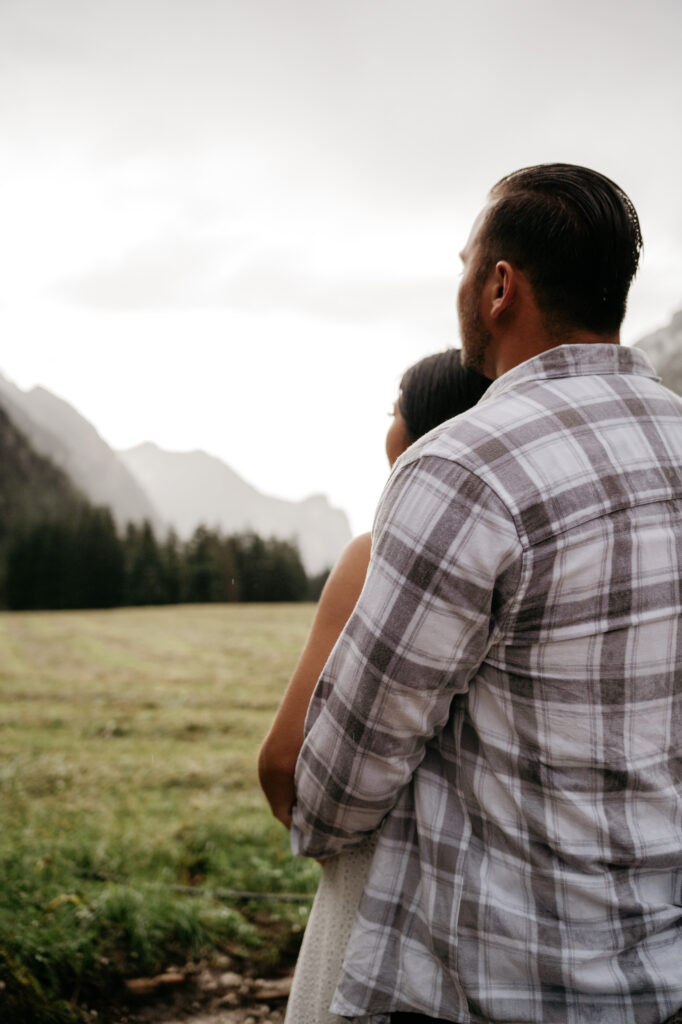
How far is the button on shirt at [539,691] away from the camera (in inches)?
28.5

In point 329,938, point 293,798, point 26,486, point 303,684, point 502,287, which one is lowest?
point 329,938

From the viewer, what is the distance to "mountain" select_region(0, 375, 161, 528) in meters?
4.61

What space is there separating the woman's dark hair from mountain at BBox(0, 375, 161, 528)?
367 centimetres

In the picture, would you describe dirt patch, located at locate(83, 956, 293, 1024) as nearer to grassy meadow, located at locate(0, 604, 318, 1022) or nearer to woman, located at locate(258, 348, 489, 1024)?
grassy meadow, located at locate(0, 604, 318, 1022)

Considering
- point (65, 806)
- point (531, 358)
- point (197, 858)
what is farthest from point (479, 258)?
point (65, 806)

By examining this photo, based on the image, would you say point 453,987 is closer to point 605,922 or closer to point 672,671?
point 605,922

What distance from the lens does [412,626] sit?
0.73 meters

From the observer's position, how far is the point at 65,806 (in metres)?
3.37

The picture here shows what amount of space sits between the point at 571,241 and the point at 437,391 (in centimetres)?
49

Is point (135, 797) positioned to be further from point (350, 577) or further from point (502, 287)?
point (502, 287)

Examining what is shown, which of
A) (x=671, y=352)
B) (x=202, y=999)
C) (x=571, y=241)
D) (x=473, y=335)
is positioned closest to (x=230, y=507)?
(x=671, y=352)

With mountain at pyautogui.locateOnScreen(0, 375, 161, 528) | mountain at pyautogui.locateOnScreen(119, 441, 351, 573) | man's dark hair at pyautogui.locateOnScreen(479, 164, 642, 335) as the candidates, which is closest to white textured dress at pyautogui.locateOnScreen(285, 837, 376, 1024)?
man's dark hair at pyautogui.locateOnScreen(479, 164, 642, 335)

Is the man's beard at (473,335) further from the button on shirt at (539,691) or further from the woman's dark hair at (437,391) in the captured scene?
the woman's dark hair at (437,391)

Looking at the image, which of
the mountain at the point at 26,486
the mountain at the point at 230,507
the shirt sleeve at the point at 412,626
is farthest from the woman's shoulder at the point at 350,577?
the mountain at the point at 26,486
